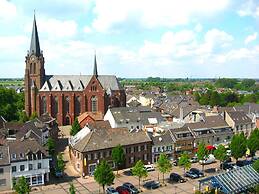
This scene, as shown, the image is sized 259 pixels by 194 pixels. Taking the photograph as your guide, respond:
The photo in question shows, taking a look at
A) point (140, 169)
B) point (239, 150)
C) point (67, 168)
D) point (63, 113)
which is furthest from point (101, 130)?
point (63, 113)

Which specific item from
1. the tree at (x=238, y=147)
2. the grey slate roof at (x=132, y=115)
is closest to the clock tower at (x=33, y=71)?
the grey slate roof at (x=132, y=115)

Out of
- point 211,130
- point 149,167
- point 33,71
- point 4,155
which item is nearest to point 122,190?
point 149,167

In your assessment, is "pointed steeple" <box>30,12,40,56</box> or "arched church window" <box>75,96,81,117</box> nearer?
"pointed steeple" <box>30,12,40,56</box>

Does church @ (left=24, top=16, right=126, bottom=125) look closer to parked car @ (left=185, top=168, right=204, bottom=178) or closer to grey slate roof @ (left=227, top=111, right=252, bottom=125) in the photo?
grey slate roof @ (left=227, top=111, right=252, bottom=125)

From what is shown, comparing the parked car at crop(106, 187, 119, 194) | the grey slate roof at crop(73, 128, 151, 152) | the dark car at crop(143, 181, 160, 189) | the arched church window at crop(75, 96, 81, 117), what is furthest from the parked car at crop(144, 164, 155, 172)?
the arched church window at crop(75, 96, 81, 117)

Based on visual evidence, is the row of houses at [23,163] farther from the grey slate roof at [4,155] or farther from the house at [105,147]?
the house at [105,147]
